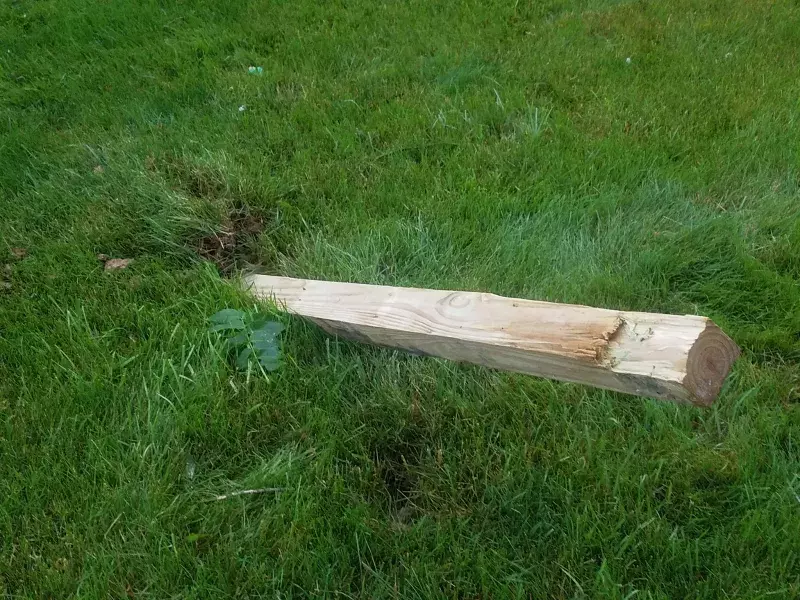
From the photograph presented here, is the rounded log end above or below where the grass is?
above

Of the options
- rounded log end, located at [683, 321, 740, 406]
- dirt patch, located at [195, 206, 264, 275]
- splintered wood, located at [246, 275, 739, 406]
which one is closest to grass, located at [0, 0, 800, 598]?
dirt patch, located at [195, 206, 264, 275]

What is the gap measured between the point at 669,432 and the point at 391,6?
15.0 feet

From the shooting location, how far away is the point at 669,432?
2.24m

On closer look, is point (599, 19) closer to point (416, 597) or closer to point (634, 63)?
point (634, 63)

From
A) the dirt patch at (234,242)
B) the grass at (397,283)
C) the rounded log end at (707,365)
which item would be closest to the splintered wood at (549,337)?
the rounded log end at (707,365)

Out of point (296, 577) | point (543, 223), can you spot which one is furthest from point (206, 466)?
point (543, 223)

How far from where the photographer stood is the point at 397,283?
10.0ft

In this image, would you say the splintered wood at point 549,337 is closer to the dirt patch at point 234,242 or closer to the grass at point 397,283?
the grass at point 397,283

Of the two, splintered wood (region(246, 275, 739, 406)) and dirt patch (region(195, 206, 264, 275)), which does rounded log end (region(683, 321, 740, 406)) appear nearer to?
splintered wood (region(246, 275, 739, 406))

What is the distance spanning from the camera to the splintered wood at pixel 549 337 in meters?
1.66

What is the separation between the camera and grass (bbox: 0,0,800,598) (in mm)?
2002

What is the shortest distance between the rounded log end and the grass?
511 mm

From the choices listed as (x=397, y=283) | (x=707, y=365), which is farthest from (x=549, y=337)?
(x=397, y=283)

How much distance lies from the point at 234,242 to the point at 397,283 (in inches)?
35.4
